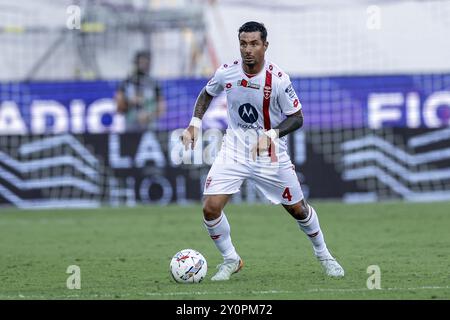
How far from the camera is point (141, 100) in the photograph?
2197 cm

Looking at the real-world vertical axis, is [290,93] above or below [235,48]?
below

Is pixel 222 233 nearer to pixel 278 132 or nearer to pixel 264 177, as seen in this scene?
pixel 264 177

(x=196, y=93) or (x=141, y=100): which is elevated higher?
(x=196, y=93)

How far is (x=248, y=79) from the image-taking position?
10.5m

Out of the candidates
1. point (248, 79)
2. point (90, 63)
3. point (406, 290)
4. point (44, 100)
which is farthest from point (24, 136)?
point (406, 290)

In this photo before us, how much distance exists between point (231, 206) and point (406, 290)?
34.8ft

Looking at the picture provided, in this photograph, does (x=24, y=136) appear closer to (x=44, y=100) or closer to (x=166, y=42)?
(x=44, y=100)

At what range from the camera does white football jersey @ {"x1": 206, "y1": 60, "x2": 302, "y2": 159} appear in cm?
1050

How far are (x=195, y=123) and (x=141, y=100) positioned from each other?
36.9ft

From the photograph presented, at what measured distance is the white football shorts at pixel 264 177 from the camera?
10680mm

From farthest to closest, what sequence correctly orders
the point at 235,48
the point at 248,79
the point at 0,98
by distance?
the point at 235,48
the point at 0,98
the point at 248,79

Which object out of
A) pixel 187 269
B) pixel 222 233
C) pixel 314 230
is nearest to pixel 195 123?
pixel 222 233

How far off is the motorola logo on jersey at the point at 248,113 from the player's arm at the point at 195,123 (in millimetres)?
451

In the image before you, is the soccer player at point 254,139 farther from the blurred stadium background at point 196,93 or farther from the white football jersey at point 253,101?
the blurred stadium background at point 196,93
